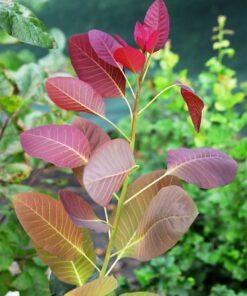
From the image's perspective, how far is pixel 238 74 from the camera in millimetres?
4133

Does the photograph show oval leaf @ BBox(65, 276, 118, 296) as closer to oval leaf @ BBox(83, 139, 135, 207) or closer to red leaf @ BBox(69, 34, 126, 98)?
oval leaf @ BBox(83, 139, 135, 207)

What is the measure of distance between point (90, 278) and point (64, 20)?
2584 mm

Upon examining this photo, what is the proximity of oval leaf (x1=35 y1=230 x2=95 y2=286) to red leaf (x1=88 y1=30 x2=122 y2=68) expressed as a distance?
30 cm

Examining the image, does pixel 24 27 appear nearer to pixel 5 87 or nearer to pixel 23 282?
pixel 5 87

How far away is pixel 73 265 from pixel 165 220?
0.73ft

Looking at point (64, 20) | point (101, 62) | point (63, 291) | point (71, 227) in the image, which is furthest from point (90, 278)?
point (64, 20)

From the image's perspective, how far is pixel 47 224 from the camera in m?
0.97

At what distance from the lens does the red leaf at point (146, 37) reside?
940mm

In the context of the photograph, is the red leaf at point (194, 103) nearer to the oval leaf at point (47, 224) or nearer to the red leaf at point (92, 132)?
the red leaf at point (92, 132)

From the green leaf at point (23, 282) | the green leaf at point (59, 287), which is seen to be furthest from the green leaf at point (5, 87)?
the green leaf at point (59, 287)

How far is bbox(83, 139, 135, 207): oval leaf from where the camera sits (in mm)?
834

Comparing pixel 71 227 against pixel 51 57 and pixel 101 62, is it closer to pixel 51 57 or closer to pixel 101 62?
pixel 101 62

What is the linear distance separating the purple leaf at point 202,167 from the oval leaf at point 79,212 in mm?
152

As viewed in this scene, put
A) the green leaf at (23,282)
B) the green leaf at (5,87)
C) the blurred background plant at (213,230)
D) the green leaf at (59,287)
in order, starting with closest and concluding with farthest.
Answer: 1. the green leaf at (59,287)
2. the green leaf at (23,282)
3. the green leaf at (5,87)
4. the blurred background plant at (213,230)
